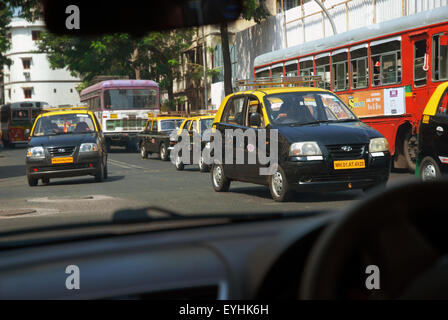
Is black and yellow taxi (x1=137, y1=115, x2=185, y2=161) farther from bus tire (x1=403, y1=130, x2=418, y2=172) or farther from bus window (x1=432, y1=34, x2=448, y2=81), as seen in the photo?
bus window (x1=432, y1=34, x2=448, y2=81)

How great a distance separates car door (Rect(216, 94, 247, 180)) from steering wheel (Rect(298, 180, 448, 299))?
1042 cm

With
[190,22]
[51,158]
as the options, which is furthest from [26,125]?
[190,22]

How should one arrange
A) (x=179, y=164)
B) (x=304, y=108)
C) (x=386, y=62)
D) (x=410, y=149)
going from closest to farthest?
(x=304, y=108) < (x=410, y=149) < (x=386, y=62) < (x=179, y=164)

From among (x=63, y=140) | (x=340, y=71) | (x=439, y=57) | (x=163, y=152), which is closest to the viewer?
(x=439, y=57)

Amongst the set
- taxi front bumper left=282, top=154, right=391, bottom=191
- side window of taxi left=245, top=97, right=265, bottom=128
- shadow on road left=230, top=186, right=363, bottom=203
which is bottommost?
shadow on road left=230, top=186, right=363, bottom=203

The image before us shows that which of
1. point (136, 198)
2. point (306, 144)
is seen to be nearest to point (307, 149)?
point (306, 144)

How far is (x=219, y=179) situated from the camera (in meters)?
13.6

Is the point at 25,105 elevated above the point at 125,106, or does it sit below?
above

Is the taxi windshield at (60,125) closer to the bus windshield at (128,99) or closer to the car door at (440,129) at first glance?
the car door at (440,129)

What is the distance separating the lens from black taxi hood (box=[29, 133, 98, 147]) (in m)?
16.7

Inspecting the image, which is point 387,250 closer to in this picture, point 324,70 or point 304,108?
point 304,108

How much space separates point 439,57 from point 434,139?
4382 mm
